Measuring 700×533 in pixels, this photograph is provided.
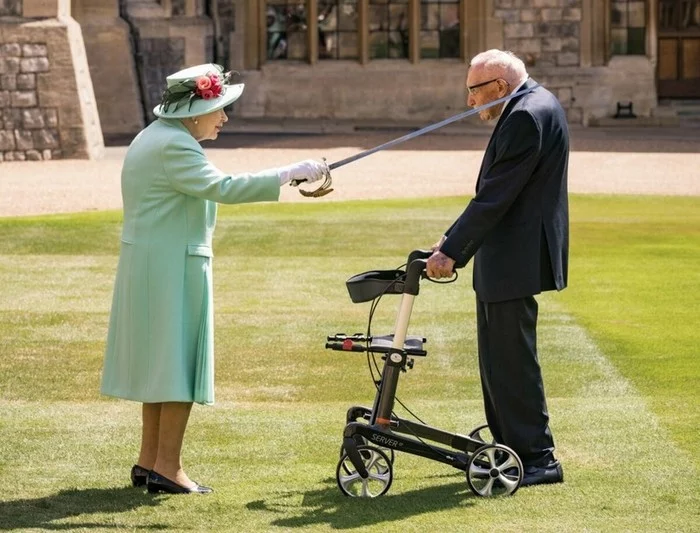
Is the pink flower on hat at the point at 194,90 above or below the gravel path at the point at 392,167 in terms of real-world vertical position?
above

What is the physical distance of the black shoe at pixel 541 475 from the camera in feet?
18.0

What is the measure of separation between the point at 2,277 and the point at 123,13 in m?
15.3

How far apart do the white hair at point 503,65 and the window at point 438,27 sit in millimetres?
22855

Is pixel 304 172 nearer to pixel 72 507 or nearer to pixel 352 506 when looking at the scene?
pixel 352 506

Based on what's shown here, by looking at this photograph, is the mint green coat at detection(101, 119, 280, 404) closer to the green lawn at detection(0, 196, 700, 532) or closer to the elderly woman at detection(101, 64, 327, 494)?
the elderly woman at detection(101, 64, 327, 494)

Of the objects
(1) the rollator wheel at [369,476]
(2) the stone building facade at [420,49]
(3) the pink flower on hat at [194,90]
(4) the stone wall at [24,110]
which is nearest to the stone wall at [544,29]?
(2) the stone building facade at [420,49]

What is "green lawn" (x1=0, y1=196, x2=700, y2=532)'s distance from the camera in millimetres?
5234

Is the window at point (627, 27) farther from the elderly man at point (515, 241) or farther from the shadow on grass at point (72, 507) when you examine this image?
the shadow on grass at point (72, 507)

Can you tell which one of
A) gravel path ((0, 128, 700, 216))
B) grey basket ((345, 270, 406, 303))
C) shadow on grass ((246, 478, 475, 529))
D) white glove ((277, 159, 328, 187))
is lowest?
gravel path ((0, 128, 700, 216))

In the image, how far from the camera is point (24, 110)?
813 inches

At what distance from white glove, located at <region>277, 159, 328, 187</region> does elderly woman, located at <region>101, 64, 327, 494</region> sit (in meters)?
0.01

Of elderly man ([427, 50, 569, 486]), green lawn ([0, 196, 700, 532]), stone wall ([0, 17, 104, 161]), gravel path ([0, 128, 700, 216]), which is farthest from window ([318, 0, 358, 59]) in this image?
elderly man ([427, 50, 569, 486])

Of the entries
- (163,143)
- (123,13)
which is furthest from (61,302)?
(123,13)

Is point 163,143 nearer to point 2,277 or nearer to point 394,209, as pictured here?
point 2,277
